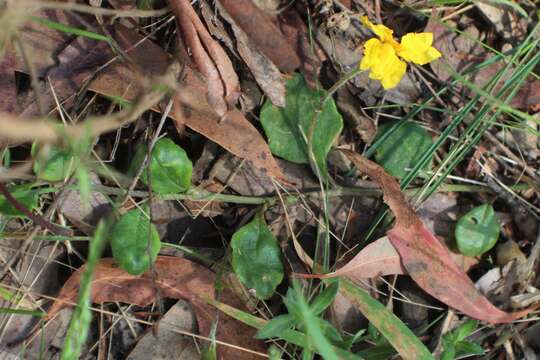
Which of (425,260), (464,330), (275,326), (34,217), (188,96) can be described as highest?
(188,96)

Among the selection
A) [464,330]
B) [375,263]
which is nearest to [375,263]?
[375,263]

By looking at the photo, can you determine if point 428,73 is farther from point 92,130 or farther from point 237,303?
point 92,130

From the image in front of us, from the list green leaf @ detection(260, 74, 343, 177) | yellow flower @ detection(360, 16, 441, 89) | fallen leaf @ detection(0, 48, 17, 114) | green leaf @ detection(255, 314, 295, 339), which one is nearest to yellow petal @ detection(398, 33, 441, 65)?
yellow flower @ detection(360, 16, 441, 89)

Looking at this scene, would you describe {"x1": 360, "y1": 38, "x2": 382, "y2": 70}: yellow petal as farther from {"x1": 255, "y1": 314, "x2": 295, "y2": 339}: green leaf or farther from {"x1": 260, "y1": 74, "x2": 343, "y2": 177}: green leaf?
{"x1": 255, "y1": 314, "x2": 295, "y2": 339}: green leaf

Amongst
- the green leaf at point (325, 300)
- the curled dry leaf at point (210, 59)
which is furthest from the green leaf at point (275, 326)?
the curled dry leaf at point (210, 59)

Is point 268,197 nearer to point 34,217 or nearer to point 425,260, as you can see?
point 425,260

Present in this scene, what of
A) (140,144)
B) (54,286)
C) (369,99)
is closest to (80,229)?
(54,286)
